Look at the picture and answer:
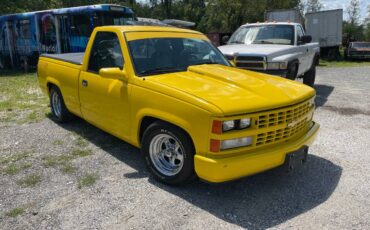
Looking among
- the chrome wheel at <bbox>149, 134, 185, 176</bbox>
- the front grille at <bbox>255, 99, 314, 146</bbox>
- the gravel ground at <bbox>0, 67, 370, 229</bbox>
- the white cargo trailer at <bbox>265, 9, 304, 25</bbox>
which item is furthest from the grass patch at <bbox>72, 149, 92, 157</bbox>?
the white cargo trailer at <bbox>265, 9, 304, 25</bbox>

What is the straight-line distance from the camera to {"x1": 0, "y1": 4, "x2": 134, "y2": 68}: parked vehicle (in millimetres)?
14344

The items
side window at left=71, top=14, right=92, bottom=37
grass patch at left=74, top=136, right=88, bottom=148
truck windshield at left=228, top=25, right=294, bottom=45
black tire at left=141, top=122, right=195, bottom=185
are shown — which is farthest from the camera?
side window at left=71, top=14, right=92, bottom=37

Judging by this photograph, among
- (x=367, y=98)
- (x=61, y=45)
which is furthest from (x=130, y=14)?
(x=367, y=98)

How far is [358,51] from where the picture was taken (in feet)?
Result: 79.5

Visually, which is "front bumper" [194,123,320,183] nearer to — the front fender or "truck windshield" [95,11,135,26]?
the front fender

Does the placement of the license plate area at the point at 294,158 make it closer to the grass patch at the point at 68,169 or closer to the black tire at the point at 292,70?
the grass patch at the point at 68,169

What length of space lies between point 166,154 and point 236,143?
0.99m

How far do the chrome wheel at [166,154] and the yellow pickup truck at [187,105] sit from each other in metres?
0.01

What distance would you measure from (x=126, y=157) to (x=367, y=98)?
7.24m

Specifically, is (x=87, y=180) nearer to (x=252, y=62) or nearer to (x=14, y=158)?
(x=14, y=158)

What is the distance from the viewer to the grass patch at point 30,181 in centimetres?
425

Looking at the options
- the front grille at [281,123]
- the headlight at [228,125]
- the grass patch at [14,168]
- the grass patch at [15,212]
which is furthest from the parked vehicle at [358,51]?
the grass patch at [15,212]

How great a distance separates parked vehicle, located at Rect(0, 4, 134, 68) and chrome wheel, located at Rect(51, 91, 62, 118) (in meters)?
8.05

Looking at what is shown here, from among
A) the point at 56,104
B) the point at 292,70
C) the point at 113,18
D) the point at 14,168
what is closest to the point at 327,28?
the point at 113,18
